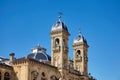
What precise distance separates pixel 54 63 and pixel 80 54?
559 inches

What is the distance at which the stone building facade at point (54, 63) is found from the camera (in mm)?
63188

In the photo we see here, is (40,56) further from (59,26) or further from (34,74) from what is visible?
(34,74)

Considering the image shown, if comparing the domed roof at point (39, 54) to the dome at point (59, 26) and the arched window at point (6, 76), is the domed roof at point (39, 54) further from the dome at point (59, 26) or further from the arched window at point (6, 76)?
the arched window at point (6, 76)

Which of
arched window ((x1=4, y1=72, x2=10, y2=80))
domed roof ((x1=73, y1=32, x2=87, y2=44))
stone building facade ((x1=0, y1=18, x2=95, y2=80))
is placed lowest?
arched window ((x1=4, y1=72, x2=10, y2=80))

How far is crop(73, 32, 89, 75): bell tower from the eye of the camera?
8488 cm

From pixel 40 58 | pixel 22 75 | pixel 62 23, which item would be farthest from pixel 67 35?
pixel 22 75

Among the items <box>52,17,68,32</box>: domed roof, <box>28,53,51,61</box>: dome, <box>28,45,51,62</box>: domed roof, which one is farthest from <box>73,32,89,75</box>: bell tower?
<box>52,17,68,32</box>: domed roof

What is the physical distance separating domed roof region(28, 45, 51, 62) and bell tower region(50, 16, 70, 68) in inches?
166

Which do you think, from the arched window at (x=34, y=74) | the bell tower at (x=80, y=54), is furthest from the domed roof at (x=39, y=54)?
the arched window at (x=34, y=74)

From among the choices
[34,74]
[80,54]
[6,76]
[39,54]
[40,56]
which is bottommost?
[6,76]

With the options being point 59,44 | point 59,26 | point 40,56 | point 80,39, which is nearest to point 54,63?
point 59,44

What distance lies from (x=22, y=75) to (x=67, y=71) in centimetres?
1436

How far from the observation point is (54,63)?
242ft

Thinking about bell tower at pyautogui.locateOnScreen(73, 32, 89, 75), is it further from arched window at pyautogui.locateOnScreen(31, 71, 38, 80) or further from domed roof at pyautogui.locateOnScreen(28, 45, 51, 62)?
arched window at pyautogui.locateOnScreen(31, 71, 38, 80)
